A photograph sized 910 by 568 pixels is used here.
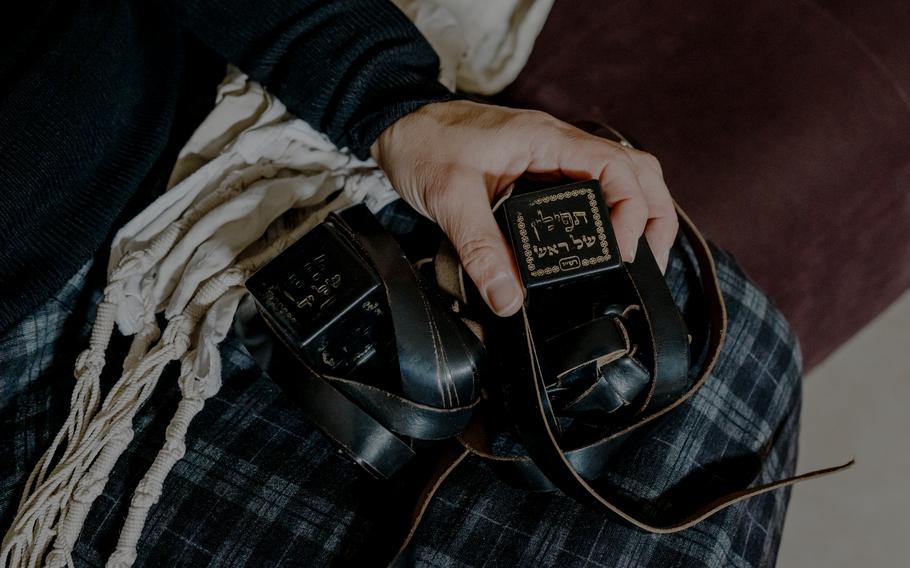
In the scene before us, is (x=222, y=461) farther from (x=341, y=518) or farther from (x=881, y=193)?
(x=881, y=193)

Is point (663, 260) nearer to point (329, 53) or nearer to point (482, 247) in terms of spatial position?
point (482, 247)

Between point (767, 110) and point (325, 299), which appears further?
point (767, 110)

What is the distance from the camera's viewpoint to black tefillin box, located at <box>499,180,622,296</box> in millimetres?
534

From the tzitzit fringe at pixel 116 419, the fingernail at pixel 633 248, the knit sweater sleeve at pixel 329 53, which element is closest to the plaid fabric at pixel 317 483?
the tzitzit fringe at pixel 116 419

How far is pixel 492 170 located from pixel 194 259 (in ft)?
0.91

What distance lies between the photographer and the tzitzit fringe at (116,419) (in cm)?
54

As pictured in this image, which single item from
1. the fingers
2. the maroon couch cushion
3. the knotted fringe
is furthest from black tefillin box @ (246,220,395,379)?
the maroon couch cushion

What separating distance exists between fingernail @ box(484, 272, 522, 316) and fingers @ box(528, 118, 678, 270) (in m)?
0.09

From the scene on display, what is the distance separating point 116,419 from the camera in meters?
0.57

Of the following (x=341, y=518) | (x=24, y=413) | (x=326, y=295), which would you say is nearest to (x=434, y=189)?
(x=326, y=295)

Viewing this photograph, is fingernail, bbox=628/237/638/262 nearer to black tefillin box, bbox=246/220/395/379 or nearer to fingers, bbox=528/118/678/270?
fingers, bbox=528/118/678/270

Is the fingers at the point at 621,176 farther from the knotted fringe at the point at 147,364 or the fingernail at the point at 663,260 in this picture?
the knotted fringe at the point at 147,364

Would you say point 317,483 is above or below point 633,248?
below

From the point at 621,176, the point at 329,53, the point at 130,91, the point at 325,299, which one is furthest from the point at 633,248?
the point at 130,91
